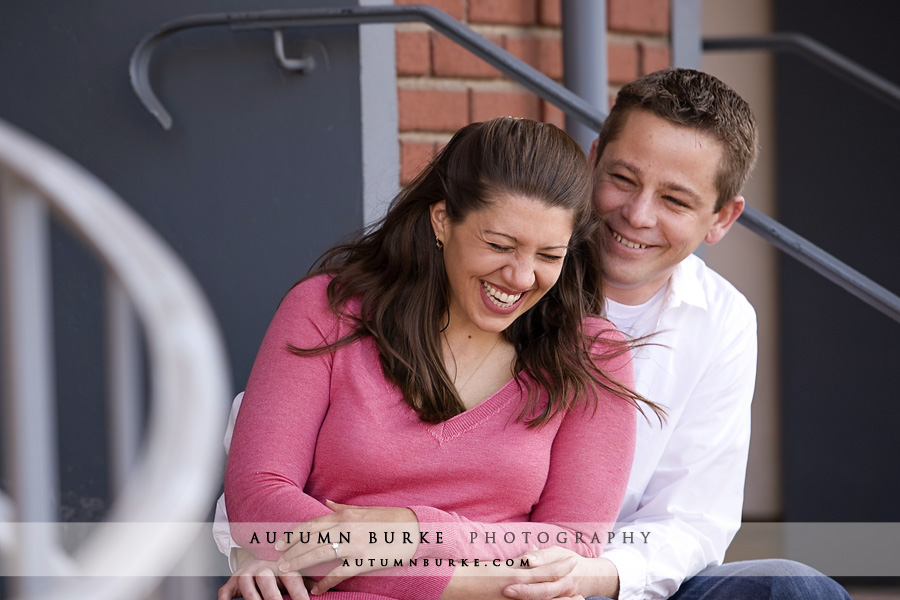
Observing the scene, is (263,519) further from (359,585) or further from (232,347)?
(232,347)

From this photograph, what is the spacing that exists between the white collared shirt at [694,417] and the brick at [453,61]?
81 centimetres

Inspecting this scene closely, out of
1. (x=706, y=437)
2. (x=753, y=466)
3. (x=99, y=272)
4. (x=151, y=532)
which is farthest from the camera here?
(x=753, y=466)

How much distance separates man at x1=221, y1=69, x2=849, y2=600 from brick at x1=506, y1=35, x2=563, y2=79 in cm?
71

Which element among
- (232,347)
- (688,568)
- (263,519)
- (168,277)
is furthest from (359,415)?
(168,277)

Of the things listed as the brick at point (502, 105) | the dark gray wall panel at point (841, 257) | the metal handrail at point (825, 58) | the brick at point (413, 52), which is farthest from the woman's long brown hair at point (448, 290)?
the dark gray wall panel at point (841, 257)

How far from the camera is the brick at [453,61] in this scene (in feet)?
8.05

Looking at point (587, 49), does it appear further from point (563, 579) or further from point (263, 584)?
point (263, 584)

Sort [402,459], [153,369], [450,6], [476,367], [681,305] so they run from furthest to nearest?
1. [450,6]
2. [681,305]
3. [476,367]
4. [402,459]
5. [153,369]

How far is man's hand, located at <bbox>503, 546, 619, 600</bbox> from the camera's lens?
5.08 feet

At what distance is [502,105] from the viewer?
8.48ft

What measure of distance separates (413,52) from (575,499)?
1.17 meters

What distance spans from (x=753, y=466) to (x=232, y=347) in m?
1.74

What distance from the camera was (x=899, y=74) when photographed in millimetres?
3039

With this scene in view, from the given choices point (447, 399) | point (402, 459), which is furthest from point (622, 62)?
point (402, 459)
